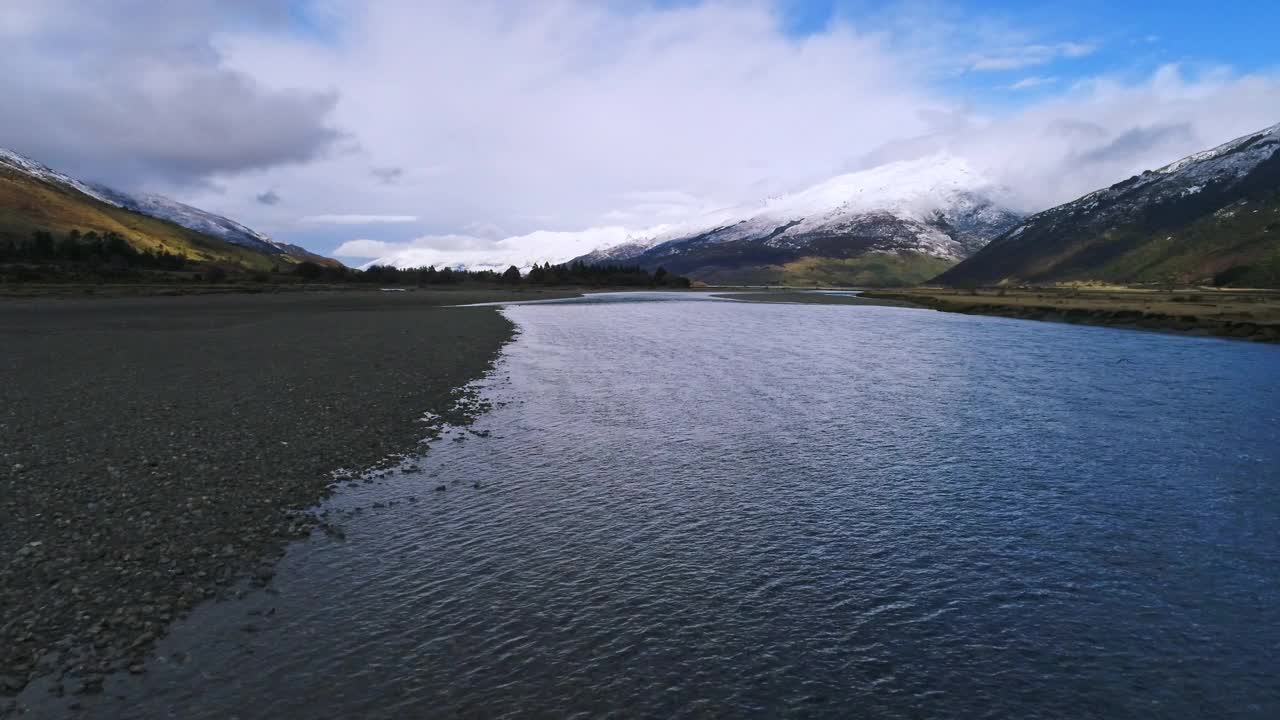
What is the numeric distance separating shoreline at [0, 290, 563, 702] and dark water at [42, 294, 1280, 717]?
4.32 feet

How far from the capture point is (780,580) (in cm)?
1509

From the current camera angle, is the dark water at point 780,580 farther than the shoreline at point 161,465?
No

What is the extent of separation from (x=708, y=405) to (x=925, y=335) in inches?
1915

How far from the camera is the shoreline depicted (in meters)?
12.4

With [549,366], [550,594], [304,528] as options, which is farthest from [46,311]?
[550,594]

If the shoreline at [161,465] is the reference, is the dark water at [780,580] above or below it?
below

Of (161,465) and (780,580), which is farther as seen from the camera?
(161,465)

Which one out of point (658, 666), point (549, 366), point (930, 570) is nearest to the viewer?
point (658, 666)

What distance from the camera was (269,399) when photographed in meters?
31.5

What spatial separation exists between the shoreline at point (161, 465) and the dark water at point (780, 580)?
4.32 feet

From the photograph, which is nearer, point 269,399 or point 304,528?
point 304,528

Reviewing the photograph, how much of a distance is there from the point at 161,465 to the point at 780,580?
1831 centimetres

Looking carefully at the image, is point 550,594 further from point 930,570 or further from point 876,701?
point 930,570

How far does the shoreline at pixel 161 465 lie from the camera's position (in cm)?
1235
